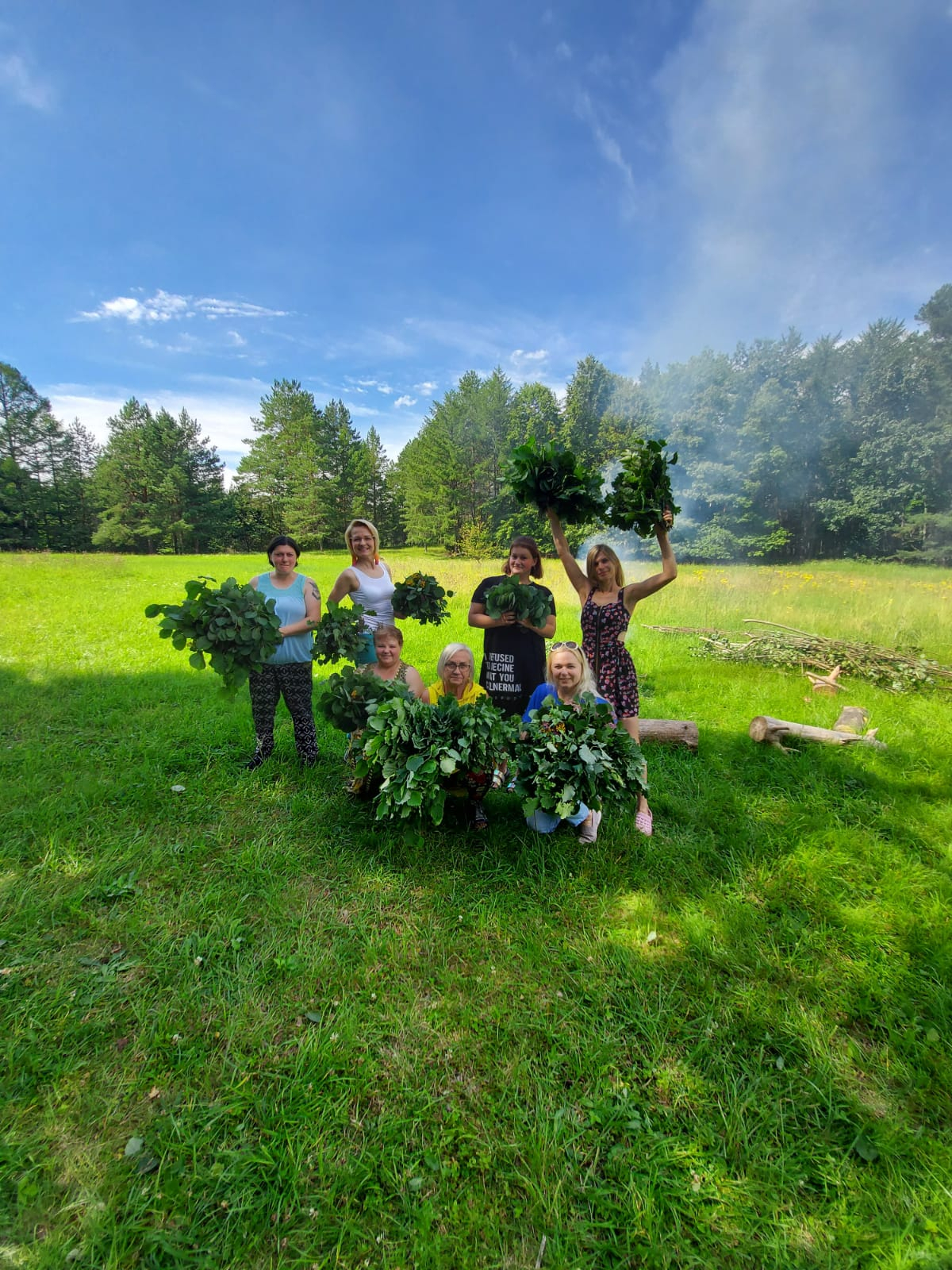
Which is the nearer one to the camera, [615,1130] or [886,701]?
[615,1130]

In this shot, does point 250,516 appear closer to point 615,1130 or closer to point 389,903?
point 389,903

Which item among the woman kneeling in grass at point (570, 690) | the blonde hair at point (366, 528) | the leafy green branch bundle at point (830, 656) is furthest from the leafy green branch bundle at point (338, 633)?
the leafy green branch bundle at point (830, 656)

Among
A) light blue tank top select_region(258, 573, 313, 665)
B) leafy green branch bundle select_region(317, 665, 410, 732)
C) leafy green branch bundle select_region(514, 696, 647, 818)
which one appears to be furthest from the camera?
light blue tank top select_region(258, 573, 313, 665)

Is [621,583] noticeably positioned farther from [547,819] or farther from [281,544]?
[281,544]

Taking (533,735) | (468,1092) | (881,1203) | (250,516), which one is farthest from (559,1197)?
(250,516)

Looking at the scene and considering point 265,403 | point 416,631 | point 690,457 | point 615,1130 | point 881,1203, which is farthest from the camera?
point 265,403

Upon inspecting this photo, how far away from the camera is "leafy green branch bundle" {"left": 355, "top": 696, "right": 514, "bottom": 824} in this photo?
2645 mm

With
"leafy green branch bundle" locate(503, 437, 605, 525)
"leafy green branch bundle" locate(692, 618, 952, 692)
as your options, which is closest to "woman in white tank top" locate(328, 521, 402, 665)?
"leafy green branch bundle" locate(503, 437, 605, 525)

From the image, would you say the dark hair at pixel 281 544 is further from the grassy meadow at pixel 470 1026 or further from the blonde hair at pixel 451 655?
the grassy meadow at pixel 470 1026

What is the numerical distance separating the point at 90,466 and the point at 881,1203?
1777 inches

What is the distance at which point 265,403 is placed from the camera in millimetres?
20281

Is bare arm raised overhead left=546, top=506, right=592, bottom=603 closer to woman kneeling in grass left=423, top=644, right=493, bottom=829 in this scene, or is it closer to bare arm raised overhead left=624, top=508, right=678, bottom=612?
bare arm raised overhead left=624, top=508, right=678, bottom=612

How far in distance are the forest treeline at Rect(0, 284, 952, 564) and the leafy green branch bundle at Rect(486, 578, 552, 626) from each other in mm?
1025

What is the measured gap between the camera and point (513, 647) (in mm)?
3641
